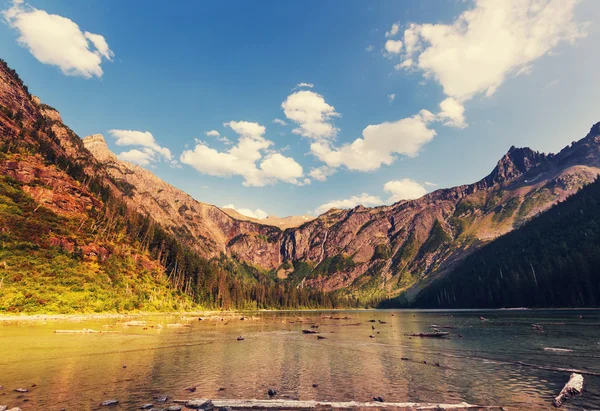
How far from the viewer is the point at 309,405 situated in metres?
18.8

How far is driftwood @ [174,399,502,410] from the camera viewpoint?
18.1 meters

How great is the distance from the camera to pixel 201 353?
1547 inches

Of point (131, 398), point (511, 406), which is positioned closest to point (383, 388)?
point (511, 406)

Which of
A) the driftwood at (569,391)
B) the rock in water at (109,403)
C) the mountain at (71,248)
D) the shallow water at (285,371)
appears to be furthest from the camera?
the mountain at (71,248)

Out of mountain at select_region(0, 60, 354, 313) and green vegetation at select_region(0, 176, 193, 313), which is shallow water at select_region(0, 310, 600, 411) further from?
mountain at select_region(0, 60, 354, 313)

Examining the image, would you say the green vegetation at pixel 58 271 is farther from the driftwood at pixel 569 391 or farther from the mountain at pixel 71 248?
the driftwood at pixel 569 391

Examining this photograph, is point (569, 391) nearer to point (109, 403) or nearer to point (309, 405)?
point (309, 405)

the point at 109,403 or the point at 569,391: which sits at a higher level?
the point at 569,391

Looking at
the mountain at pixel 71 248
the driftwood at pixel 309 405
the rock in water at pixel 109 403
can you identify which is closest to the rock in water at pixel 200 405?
the driftwood at pixel 309 405

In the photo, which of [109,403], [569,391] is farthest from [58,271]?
[569,391]

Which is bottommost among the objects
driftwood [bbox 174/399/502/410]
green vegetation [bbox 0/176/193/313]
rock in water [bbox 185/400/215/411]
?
driftwood [bbox 174/399/502/410]

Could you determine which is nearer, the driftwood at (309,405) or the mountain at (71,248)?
the driftwood at (309,405)

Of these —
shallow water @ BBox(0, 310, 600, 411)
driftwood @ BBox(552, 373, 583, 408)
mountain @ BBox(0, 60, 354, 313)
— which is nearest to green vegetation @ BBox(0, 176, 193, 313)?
mountain @ BBox(0, 60, 354, 313)

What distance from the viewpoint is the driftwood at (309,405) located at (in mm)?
18125
